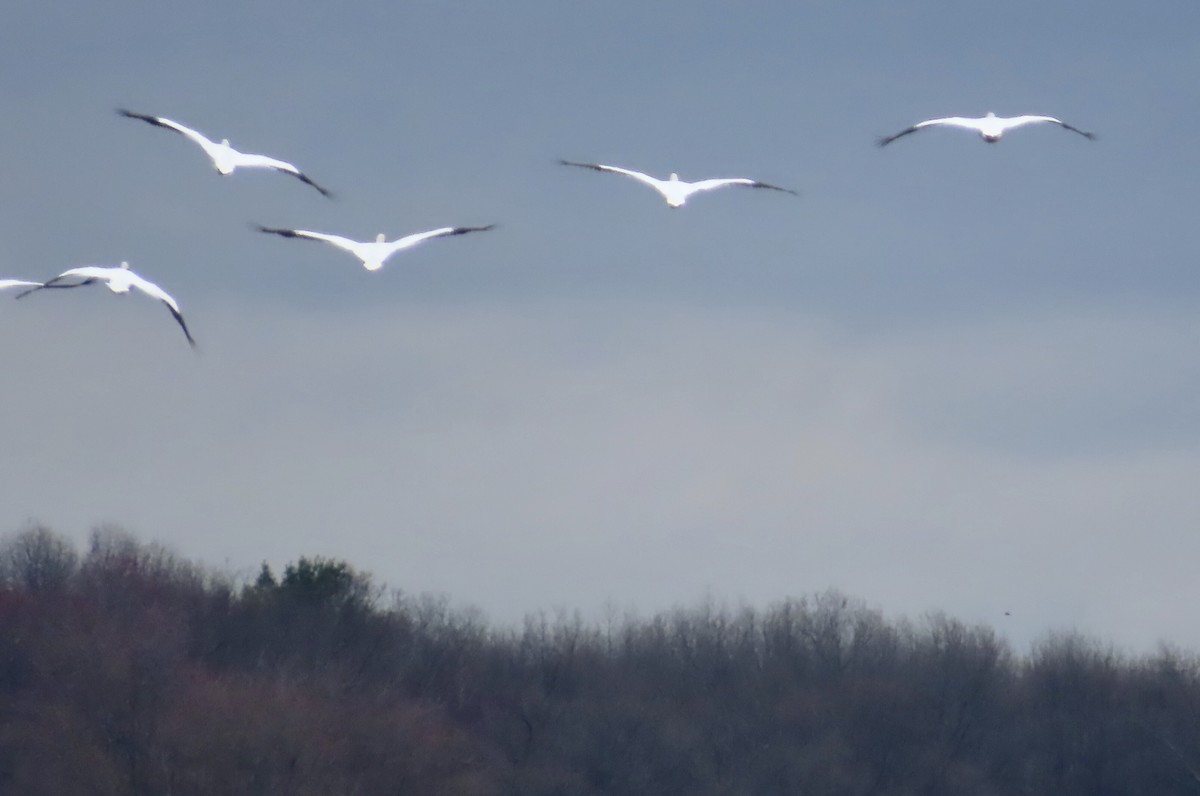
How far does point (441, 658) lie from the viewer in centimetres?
8588

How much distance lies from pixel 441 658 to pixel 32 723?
2716 centimetres

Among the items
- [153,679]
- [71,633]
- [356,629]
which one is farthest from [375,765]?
[356,629]

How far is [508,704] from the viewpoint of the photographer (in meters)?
80.9

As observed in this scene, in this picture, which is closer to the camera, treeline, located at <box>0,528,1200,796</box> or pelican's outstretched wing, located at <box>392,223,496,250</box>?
pelican's outstretched wing, located at <box>392,223,496,250</box>

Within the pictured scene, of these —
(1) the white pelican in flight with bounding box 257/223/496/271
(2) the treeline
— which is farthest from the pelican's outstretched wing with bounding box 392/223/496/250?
(2) the treeline

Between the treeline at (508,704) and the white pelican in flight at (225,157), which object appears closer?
the white pelican in flight at (225,157)

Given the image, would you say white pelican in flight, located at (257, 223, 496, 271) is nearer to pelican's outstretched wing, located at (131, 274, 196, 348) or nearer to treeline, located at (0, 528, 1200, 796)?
pelican's outstretched wing, located at (131, 274, 196, 348)

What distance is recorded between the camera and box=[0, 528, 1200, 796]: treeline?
5991cm

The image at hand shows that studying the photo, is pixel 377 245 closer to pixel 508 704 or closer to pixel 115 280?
pixel 115 280

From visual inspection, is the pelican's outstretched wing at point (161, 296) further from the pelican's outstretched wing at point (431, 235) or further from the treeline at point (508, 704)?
the treeline at point (508, 704)

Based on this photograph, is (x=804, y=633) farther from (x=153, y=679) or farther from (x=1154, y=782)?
(x=153, y=679)

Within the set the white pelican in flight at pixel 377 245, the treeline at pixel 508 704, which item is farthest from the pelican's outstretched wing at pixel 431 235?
the treeline at pixel 508 704

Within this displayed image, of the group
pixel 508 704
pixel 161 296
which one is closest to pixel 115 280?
pixel 161 296

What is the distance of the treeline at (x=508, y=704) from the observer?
59.9 meters
